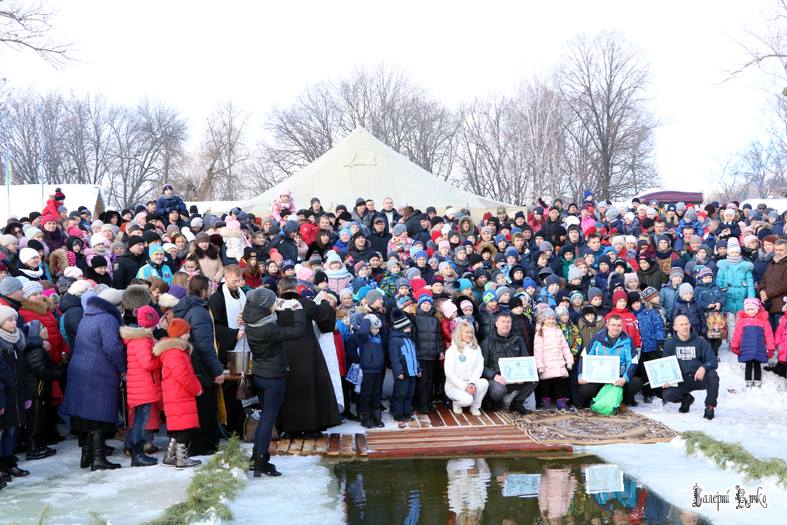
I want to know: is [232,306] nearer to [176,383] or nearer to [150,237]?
[176,383]

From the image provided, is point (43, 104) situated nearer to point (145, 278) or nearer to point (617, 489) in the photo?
point (145, 278)

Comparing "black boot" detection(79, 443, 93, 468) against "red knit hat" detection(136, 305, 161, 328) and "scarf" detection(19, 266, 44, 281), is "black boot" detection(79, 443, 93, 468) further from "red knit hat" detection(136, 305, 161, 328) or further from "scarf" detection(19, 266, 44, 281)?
"scarf" detection(19, 266, 44, 281)

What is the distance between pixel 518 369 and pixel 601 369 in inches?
40.3

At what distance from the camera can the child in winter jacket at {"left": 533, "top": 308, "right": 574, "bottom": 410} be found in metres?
9.38

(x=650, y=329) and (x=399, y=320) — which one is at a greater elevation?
(x=399, y=320)

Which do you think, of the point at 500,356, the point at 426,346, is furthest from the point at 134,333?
the point at 500,356

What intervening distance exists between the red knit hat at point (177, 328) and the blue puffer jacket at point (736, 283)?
834cm

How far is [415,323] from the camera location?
9.23 meters

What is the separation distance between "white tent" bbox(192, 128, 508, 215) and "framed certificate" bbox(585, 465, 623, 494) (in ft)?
41.8

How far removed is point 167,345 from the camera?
6.43m

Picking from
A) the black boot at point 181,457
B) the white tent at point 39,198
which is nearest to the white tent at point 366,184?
the white tent at point 39,198

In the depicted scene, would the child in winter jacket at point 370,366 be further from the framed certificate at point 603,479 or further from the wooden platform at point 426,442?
the framed certificate at point 603,479

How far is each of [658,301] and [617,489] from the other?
Result: 5241 mm

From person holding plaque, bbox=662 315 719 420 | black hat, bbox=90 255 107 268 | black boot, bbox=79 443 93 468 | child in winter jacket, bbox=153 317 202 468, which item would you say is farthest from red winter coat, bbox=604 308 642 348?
black hat, bbox=90 255 107 268
